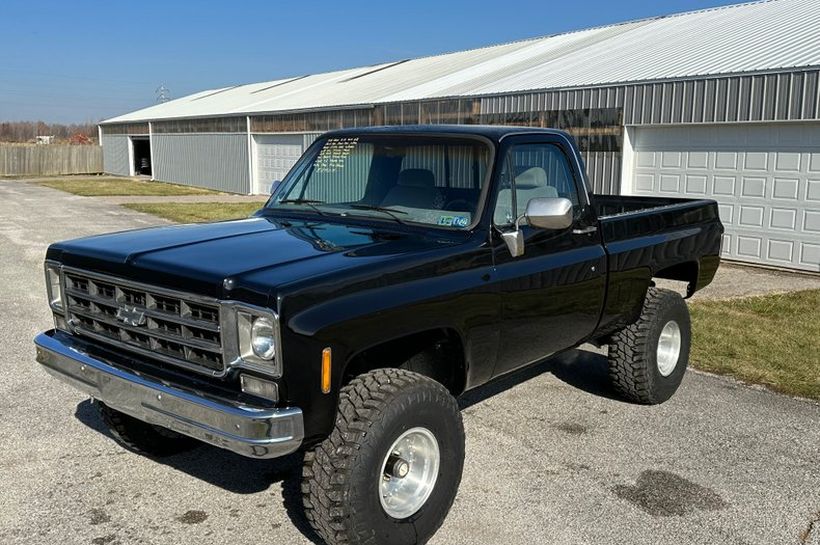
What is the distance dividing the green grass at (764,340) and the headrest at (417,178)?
3603mm

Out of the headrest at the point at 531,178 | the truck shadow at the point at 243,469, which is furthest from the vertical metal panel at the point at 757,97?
the headrest at the point at 531,178

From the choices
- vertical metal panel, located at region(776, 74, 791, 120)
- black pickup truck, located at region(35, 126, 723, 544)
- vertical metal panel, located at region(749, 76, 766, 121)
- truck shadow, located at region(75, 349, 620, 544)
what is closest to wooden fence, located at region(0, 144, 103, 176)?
vertical metal panel, located at region(749, 76, 766, 121)

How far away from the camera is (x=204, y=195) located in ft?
97.0

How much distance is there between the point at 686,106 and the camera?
12.9 metres

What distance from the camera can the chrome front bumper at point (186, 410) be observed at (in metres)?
3.15

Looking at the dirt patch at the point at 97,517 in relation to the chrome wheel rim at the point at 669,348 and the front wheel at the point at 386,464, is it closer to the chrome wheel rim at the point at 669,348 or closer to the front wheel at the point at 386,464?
the front wheel at the point at 386,464

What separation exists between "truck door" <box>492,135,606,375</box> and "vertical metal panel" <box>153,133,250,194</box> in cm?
2581

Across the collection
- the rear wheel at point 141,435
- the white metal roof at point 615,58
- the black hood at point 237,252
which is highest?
the white metal roof at point 615,58

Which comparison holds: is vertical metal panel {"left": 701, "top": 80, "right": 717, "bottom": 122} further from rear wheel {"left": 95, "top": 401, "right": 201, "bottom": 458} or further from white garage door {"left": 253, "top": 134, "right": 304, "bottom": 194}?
white garage door {"left": 253, "top": 134, "right": 304, "bottom": 194}

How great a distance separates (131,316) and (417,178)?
1808 mm

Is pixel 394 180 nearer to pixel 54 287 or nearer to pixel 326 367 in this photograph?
pixel 326 367

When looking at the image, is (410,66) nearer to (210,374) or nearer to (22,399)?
(22,399)

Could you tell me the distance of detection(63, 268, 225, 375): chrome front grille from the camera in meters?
3.38

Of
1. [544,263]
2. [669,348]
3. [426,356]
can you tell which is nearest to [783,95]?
[669,348]
